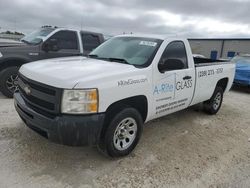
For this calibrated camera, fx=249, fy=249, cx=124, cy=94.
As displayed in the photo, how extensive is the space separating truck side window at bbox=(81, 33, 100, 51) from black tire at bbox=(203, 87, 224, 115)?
389 cm

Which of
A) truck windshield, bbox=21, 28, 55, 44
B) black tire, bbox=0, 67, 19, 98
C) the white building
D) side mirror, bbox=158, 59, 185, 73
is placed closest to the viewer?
side mirror, bbox=158, 59, 185, 73

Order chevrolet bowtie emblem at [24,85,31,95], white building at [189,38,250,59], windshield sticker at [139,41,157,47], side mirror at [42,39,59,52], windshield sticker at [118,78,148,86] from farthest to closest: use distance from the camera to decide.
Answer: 1. white building at [189,38,250,59]
2. side mirror at [42,39,59,52]
3. windshield sticker at [139,41,157,47]
4. chevrolet bowtie emblem at [24,85,31,95]
5. windshield sticker at [118,78,148,86]

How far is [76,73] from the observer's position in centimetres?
316

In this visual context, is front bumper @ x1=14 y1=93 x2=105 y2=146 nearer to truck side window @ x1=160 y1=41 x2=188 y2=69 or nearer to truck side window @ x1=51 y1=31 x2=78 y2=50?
truck side window @ x1=160 y1=41 x2=188 y2=69

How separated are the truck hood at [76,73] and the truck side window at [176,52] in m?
0.82

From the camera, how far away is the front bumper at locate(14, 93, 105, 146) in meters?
2.93

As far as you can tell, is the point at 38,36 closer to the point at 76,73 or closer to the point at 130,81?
the point at 76,73

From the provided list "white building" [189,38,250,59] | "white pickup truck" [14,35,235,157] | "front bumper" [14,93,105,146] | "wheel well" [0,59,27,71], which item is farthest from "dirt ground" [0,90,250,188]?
"white building" [189,38,250,59]

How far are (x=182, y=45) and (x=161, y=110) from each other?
1.38m

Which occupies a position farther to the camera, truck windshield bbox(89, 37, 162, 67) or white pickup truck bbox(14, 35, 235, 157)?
truck windshield bbox(89, 37, 162, 67)

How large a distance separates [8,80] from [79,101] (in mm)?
4257

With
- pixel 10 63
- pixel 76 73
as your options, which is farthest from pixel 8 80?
pixel 76 73

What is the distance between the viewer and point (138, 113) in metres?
3.70

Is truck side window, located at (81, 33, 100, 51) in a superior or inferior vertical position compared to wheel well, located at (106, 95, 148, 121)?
superior
